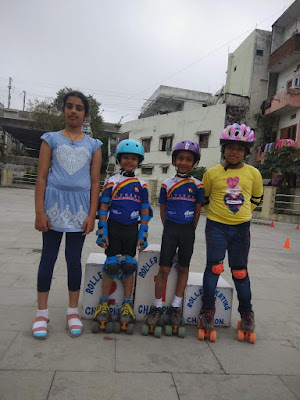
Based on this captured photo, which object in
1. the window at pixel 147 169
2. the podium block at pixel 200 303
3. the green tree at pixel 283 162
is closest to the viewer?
the podium block at pixel 200 303

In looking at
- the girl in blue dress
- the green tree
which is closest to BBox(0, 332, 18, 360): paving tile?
the girl in blue dress

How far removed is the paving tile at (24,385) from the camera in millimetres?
1804

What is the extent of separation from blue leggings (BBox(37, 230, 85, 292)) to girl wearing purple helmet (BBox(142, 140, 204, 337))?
2.55ft

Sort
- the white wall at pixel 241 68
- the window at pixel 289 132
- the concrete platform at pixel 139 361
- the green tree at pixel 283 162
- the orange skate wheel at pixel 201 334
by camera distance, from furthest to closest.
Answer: the white wall at pixel 241 68 → the window at pixel 289 132 → the green tree at pixel 283 162 → the orange skate wheel at pixel 201 334 → the concrete platform at pixel 139 361

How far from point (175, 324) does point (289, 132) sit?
21.9 m

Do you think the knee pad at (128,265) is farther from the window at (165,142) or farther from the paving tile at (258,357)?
the window at (165,142)

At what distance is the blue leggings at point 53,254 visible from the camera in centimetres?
266

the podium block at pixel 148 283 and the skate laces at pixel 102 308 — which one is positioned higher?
the podium block at pixel 148 283

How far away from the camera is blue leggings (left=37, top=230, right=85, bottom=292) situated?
266cm

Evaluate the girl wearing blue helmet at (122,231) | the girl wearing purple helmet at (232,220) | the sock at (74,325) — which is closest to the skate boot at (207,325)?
the girl wearing purple helmet at (232,220)

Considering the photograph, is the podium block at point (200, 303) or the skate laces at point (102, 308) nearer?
the skate laces at point (102, 308)

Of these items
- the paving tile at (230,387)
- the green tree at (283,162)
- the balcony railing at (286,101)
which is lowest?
the paving tile at (230,387)

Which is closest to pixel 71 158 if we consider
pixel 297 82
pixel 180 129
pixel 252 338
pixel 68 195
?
pixel 68 195

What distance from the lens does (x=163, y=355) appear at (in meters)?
2.41
